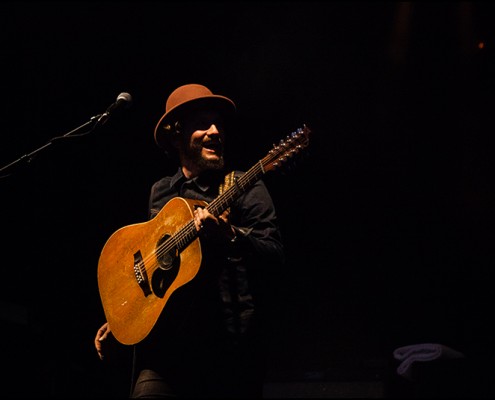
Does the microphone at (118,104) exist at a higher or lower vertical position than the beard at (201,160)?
higher

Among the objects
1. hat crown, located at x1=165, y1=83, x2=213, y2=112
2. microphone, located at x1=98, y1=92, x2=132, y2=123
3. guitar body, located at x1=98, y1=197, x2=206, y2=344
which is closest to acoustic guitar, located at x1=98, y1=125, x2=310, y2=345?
guitar body, located at x1=98, y1=197, x2=206, y2=344

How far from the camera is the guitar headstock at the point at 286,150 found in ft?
8.60

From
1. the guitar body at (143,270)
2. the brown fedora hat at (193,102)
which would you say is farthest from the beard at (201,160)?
the guitar body at (143,270)

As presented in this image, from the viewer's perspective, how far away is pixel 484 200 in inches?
183

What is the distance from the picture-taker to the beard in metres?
2.95

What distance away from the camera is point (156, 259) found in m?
2.60

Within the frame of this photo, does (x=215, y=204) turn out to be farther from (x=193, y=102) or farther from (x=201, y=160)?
(x=193, y=102)

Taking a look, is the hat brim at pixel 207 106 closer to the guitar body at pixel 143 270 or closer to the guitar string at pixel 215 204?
the guitar string at pixel 215 204

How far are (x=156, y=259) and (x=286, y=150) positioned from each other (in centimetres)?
83

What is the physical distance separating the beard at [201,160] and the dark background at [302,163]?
167 centimetres

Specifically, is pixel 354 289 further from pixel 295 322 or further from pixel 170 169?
pixel 170 169

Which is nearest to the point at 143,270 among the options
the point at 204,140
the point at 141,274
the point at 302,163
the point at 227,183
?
the point at 141,274

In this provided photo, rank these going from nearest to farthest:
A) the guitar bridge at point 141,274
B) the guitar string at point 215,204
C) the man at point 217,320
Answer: the man at point 217,320, the guitar string at point 215,204, the guitar bridge at point 141,274

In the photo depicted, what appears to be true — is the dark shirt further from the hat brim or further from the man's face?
the hat brim
